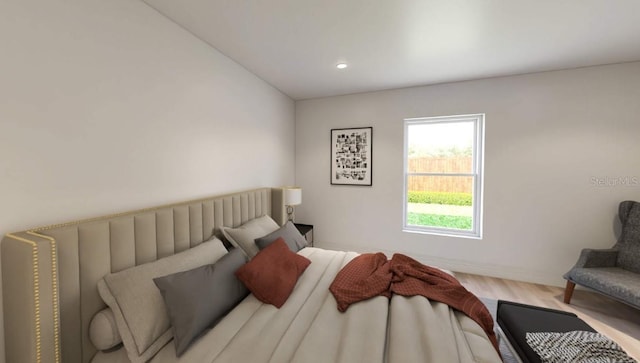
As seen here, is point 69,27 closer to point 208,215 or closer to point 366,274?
point 208,215

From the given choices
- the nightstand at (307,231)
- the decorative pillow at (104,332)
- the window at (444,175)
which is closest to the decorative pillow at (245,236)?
the decorative pillow at (104,332)

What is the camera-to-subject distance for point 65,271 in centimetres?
114

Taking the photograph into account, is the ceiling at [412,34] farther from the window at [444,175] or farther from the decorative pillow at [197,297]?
the decorative pillow at [197,297]

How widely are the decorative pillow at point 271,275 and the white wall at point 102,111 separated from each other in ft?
2.75

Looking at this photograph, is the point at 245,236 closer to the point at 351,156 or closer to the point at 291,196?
the point at 291,196

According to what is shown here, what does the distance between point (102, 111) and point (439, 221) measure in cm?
376

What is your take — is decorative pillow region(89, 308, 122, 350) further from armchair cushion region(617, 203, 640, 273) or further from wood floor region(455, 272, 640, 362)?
armchair cushion region(617, 203, 640, 273)

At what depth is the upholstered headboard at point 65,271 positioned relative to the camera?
1006mm

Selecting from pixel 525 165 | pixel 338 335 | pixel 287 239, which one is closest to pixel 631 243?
pixel 525 165

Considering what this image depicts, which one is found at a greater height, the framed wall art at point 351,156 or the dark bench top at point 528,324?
the framed wall art at point 351,156

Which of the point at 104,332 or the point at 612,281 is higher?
the point at 104,332

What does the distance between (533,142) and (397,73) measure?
1.82 m

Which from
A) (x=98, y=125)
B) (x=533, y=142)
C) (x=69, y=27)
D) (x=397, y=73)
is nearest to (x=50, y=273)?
(x=98, y=125)

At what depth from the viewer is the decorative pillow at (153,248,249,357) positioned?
3.92 ft
